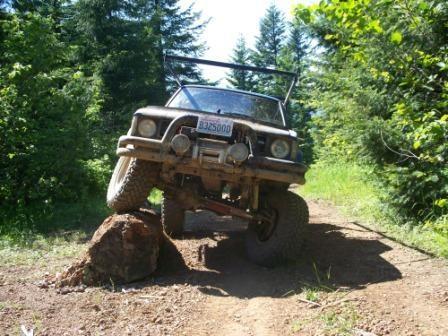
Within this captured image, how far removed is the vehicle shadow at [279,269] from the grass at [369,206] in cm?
50

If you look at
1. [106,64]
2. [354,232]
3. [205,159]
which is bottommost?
[354,232]

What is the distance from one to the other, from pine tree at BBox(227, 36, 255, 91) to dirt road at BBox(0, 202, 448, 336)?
106 ft

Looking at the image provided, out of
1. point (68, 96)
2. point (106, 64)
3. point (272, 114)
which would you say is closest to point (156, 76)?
point (106, 64)

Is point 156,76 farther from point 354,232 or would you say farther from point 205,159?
point 205,159

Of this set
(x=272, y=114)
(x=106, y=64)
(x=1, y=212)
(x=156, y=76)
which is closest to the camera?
(x=272, y=114)

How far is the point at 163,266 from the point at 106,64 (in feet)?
40.4

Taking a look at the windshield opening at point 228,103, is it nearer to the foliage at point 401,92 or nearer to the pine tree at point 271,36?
the foliage at point 401,92

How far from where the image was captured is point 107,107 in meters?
16.3

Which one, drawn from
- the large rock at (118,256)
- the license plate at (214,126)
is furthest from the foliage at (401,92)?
the large rock at (118,256)

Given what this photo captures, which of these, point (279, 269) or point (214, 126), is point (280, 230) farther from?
point (214, 126)

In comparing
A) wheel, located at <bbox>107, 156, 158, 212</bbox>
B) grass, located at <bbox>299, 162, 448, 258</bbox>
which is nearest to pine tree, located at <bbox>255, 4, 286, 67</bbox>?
grass, located at <bbox>299, 162, 448, 258</bbox>

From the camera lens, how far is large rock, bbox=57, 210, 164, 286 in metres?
4.27

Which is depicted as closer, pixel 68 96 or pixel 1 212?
pixel 1 212

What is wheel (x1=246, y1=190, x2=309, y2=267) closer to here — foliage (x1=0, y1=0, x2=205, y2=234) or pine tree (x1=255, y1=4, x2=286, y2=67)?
foliage (x1=0, y1=0, x2=205, y2=234)
